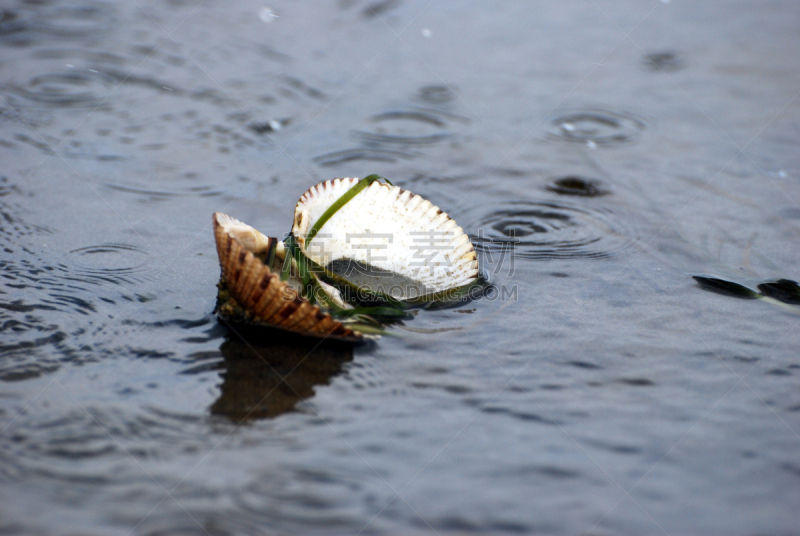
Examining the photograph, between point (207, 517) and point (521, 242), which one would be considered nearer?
point (207, 517)

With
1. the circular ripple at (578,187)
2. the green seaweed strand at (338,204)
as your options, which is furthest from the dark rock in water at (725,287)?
the green seaweed strand at (338,204)

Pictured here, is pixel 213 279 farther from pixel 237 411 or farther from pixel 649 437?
pixel 649 437

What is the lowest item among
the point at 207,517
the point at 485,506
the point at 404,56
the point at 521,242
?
the point at 207,517

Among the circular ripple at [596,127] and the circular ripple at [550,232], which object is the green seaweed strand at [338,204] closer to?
the circular ripple at [550,232]

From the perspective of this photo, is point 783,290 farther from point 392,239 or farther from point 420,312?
point 392,239

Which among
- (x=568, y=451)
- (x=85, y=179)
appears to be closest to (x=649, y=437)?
(x=568, y=451)

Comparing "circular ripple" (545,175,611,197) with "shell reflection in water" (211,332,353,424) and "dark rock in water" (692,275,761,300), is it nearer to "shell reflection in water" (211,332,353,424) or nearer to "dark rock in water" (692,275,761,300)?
"dark rock in water" (692,275,761,300)

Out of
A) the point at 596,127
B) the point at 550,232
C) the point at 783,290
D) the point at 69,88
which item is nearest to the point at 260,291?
the point at 550,232
